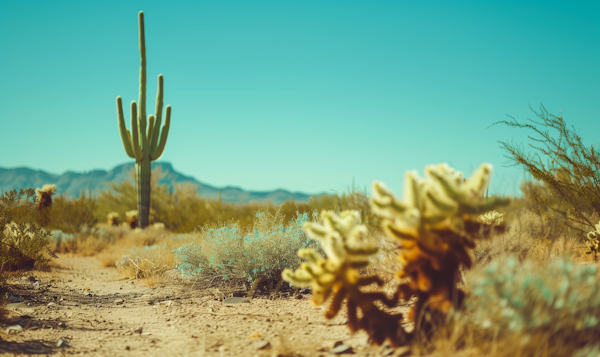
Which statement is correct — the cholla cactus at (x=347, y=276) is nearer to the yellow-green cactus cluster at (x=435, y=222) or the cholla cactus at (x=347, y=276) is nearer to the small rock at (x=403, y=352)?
the small rock at (x=403, y=352)

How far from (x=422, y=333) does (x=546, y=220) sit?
753cm

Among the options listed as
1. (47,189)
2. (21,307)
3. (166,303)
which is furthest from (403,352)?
(47,189)

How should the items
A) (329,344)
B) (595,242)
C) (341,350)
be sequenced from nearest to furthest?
(341,350) → (329,344) → (595,242)

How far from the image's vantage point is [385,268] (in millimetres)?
5352

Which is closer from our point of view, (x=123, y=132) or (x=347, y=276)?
(x=347, y=276)

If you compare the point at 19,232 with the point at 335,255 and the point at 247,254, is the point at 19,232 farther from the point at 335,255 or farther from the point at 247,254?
the point at 335,255

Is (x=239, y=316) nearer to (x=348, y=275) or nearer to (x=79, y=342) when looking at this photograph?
(x=79, y=342)

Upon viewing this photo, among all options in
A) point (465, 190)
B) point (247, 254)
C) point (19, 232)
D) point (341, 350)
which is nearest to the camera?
point (465, 190)

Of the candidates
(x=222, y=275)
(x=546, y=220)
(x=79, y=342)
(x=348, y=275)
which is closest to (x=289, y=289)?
(x=222, y=275)

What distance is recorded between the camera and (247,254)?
6195 mm

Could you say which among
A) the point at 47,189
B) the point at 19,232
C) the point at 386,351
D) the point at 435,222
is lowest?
the point at 386,351

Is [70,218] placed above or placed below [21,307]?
above

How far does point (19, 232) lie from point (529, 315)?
8.00 meters

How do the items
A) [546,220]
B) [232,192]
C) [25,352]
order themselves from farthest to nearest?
[232,192] < [546,220] < [25,352]
